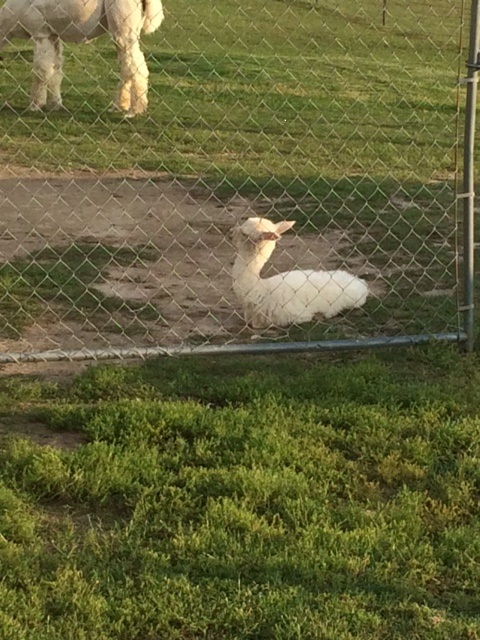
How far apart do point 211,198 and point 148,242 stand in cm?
139

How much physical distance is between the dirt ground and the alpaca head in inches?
17.0

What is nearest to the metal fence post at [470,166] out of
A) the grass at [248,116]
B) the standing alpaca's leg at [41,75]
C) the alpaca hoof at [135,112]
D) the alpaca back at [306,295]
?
the alpaca back at [306,295]

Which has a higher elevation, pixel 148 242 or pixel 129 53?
pixel 129 53

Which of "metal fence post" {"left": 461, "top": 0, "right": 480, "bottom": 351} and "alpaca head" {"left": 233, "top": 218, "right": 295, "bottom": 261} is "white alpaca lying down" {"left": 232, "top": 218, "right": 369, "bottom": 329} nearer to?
"alpaca head" {"left": 233, "top": 218, "right": 295, "bottom": 261}

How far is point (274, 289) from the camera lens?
602 cm

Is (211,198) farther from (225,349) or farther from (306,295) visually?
(225,349)

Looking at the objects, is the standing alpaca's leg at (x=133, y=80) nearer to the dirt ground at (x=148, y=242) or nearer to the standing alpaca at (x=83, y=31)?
the standing alpaca at (x=83, y=31)

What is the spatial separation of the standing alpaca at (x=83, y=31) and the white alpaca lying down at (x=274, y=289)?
21.2 ft

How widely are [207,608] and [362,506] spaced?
2.90 ft

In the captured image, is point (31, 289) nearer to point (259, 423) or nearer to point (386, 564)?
point (259, 423)

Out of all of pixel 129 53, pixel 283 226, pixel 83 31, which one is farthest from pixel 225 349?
pixel 83 31

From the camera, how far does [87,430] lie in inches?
178

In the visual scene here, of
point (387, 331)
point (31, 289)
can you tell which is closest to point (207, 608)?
point (387, 331)

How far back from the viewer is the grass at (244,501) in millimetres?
3359
